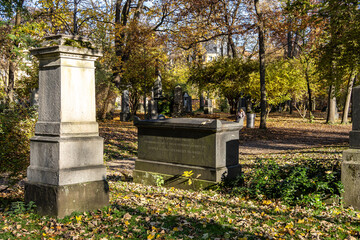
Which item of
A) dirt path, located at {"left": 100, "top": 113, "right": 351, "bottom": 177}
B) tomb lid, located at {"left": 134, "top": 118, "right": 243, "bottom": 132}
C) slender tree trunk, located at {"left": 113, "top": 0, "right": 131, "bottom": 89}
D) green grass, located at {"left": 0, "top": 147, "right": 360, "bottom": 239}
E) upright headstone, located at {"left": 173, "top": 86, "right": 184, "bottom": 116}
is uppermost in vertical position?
slender tree trunk, located at {"left": 113, "top": 0, "right": 131, "bottom": 89}

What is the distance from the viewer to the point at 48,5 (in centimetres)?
2247

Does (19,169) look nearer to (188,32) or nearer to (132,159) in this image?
(132,159)

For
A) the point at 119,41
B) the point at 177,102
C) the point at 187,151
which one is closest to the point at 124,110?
the point at 177,102

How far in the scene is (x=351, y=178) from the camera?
6.05m

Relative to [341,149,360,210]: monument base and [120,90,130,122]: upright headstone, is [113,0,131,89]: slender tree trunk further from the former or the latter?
[341,149,360,210]: monument base

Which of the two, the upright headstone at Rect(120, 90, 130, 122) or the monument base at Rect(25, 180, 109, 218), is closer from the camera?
the monument base at Rect(25, 180, 109, 218)

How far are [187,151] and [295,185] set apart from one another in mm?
2378

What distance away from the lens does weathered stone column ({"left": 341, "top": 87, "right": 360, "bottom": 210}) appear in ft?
19.7

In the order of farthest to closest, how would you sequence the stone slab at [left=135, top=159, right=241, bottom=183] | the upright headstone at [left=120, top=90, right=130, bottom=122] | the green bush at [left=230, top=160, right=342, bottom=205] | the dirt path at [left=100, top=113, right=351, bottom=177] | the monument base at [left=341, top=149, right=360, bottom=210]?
1. the upright headstone at [left=120, top=90, right=130, bottom=122]
2. the dirt path at [left=100, top=113, right=351, bottom=177]
3. the stone slab at [left=135, top=159, right=241, bottom=183]
4. the green bush at [left=230, top=160, right=342, bottom=205]
5. the monument base at [left=341, top=149, right=360, bottom=210]

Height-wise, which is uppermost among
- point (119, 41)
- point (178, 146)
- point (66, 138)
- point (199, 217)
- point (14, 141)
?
point (119, 41)

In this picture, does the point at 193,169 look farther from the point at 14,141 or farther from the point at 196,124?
the point at 14,141


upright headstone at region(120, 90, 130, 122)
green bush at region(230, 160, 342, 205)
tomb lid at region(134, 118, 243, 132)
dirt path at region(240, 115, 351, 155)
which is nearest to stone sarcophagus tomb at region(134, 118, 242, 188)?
tomb lid at region(134, 118, 243, 132)

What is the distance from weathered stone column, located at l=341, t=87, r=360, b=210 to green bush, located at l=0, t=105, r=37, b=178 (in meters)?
5.71

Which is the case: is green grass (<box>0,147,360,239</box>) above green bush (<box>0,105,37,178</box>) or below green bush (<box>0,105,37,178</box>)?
below
